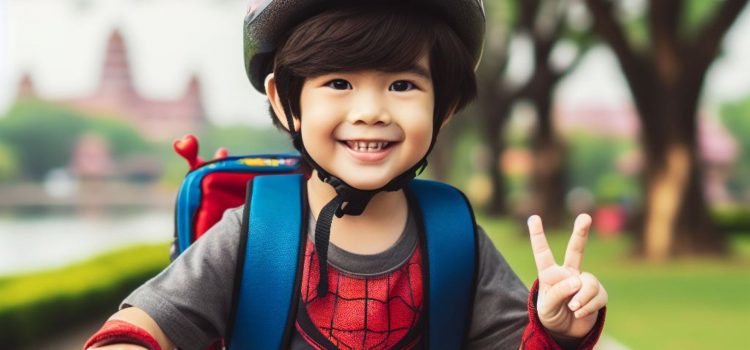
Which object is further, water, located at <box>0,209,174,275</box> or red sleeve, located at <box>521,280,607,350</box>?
water, located at <box>0,209,174,275</box>

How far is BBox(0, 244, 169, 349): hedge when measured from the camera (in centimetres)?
763

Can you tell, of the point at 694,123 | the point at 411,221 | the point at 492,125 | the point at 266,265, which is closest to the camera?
the point at 266,265

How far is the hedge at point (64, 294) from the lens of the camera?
300 inches

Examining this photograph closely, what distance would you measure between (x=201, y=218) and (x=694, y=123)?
12.1 m

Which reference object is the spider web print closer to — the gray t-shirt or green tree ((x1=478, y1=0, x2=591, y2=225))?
the gray t-shirt

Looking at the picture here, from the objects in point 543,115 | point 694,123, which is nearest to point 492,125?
point 543,115

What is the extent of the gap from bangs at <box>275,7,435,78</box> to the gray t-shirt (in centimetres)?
43

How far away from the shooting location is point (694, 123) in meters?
13.6

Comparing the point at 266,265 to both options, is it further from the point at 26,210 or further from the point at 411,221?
the point at 26,210

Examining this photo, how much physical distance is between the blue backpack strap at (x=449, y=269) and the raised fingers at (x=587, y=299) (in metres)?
0.34

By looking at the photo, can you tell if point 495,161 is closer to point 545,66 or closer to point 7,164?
point 545,66

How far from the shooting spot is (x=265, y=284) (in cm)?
223

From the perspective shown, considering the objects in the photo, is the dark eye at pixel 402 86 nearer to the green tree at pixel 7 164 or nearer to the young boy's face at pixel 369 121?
the young boy's face at pixel 369 121

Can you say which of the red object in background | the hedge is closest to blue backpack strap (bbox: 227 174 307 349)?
the hedge
